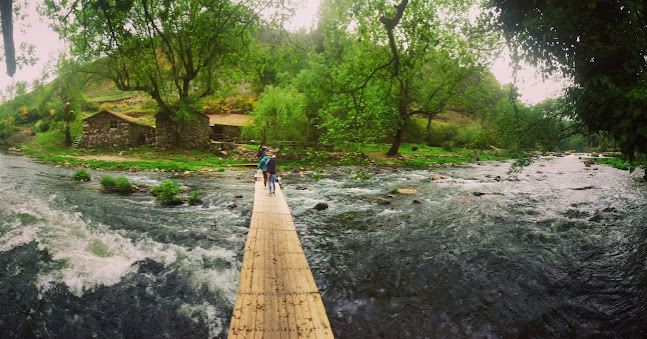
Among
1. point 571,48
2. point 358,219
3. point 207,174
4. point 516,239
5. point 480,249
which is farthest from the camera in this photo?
point 207,174

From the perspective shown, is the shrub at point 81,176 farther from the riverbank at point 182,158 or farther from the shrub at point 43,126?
the shrub at point 43,126

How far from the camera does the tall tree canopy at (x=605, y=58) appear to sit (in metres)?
4.50

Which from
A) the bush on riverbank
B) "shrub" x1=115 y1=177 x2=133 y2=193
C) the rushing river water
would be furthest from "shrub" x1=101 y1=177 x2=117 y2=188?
the rushing river water

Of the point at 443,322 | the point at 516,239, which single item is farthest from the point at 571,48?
the point at 443,322

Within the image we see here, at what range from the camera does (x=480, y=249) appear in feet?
22.1

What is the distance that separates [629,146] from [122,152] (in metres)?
30.9

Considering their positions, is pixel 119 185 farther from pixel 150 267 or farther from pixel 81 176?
pixel 150 267

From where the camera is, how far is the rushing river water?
4.26 m

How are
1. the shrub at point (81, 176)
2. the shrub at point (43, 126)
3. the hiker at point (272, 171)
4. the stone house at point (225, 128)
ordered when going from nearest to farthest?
the hiker at point (272, 171) < the shrub at point (81, 176) < the stone house at point (225, 128) < the shrub at point (43, 126)

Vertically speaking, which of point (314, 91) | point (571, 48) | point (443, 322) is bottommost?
point (443, 322)

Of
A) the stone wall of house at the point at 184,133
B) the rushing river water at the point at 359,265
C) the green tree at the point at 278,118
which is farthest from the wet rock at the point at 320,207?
the stone wall of house at the point at 184,133

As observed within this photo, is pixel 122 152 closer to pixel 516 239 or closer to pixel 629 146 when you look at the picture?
pixel 516 239

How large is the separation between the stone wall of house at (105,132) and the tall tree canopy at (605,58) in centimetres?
3229

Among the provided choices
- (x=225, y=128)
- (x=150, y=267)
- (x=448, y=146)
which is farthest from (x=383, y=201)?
(x=225, y=128)
